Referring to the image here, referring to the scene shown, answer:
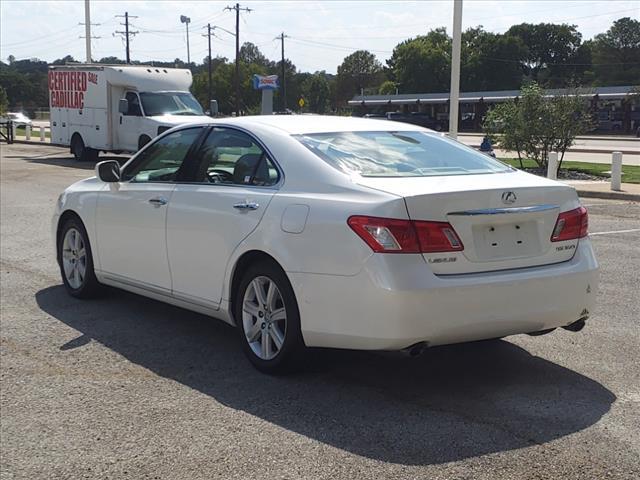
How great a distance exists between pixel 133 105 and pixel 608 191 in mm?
14423

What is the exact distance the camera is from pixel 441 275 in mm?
4523

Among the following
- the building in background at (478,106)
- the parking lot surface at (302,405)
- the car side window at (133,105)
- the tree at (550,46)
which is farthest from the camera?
the tree at (550,46)

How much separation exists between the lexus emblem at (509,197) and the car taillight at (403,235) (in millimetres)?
422

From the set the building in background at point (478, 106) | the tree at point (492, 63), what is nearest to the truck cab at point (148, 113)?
the building in background at point (478, 106)

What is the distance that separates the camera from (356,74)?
138000 millimetres

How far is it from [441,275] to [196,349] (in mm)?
2127

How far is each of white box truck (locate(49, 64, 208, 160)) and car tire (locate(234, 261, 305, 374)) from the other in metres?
18.8

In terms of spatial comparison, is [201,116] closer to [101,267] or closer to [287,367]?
[101,267]

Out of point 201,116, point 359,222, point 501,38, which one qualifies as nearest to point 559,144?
point 201,116

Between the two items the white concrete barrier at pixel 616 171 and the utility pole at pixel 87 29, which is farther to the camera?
the utility pole at pixel 87 29

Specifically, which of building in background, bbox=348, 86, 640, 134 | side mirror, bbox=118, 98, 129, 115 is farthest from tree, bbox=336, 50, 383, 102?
side mirror, bbox=118, 98, 129, 115

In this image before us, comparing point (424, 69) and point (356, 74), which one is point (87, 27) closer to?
point (424, 69)

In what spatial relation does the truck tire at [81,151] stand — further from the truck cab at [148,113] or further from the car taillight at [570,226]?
the car taillight at [570,226]

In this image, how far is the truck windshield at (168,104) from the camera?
2505 cm
